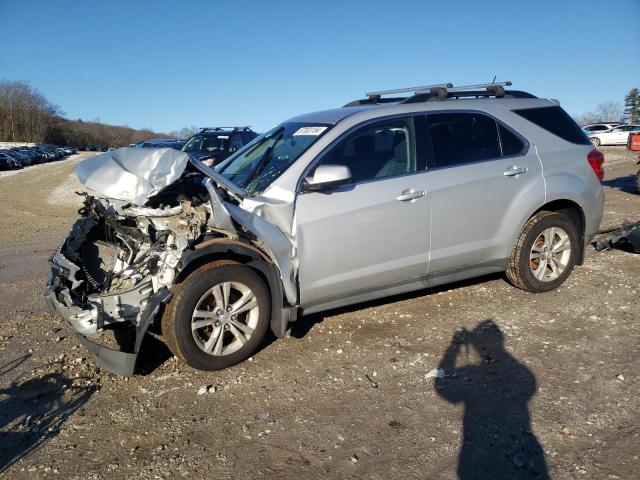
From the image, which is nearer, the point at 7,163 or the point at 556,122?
the point at 556,122

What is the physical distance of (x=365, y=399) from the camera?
339cm

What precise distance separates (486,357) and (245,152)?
9.49 ft

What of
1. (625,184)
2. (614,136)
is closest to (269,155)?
(625,184)

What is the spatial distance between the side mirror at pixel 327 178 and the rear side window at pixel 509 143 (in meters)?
1.82

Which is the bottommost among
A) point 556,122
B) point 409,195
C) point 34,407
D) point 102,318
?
point 34,407

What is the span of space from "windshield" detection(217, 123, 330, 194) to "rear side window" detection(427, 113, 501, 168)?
102 centimetres

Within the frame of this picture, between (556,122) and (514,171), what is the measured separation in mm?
937

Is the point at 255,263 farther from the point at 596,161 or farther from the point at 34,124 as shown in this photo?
the point at 34,124

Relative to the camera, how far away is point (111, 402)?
344cm

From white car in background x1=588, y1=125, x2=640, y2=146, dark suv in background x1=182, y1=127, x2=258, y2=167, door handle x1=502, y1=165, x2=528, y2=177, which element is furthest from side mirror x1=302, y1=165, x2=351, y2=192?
white car in background x1=588, y1=125, x2=640, y2=146

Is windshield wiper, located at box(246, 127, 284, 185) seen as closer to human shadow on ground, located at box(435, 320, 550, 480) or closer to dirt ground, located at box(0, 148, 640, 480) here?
dirt ground, located at box(0, 148, 640, 480)

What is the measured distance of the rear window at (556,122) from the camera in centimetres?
507

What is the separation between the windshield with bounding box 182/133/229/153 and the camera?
13484 mm

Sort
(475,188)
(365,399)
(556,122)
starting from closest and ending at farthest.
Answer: (365,399) → (475,188) → (556,122)
